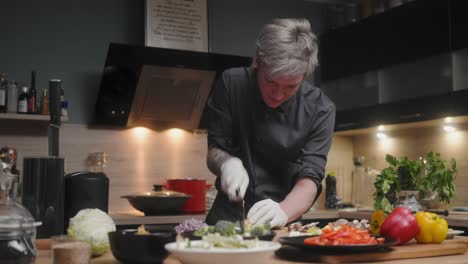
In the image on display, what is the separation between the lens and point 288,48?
6.48 ft

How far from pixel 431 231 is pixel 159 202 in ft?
7.55

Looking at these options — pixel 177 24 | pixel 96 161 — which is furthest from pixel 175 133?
pixel 177 24

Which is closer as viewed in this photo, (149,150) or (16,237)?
(16,237)

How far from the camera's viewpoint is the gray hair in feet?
6.44

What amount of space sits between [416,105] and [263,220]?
233 cm

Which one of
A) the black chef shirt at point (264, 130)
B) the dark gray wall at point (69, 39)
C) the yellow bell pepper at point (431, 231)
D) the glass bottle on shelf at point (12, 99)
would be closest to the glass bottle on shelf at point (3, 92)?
the glass bottle on shelf at point (12, 99)

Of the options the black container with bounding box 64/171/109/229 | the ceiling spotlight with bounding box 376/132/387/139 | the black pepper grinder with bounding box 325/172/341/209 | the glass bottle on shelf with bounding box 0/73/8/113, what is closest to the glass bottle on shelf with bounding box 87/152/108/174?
the glass bottle on shelf with bounding box 0/73/8/113

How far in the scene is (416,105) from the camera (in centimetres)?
380

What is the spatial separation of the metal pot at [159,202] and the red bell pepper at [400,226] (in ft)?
7.28

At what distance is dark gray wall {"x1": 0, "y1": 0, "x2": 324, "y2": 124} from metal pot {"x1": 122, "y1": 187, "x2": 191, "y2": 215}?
2.53ft

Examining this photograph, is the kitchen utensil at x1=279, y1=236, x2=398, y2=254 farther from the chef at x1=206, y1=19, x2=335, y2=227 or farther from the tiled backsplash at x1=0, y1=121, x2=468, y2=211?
the tiled backsplash at x1=0, y1=121, x2=468, y2=211

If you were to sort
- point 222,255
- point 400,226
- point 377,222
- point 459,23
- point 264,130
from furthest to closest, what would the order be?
1. point 459,23
2. point 264,130
3. point 377,222
4. point 400,226
5. point 222,255

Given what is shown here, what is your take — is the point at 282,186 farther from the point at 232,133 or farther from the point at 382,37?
the point at 382,37

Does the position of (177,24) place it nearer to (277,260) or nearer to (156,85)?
(156,85)
